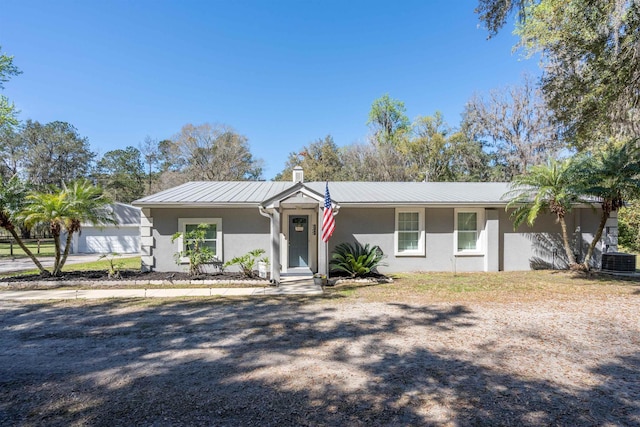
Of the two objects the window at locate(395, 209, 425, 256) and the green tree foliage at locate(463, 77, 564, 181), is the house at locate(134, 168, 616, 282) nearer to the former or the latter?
the window at locate(395, 209, 425, 256)

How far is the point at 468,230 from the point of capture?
1186cm

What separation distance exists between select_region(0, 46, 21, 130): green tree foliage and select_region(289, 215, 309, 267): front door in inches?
741

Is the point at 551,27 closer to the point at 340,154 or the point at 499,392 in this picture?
the point at 499,392

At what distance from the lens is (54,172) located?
1407 inches

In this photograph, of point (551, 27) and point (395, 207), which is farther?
point (395, 207)

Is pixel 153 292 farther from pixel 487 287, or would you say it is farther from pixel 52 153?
pixel 52 153

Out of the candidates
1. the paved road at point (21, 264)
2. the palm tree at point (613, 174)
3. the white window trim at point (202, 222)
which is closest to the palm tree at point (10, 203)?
the white window trim at point (202, 222)

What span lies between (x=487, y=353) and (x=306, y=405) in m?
2.79

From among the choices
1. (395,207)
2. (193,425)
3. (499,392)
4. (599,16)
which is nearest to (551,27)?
(599,16)

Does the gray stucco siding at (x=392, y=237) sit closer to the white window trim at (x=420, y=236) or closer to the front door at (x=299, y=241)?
the white window trim at (x=420, y=236)

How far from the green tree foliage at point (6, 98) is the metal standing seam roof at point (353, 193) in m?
13.9

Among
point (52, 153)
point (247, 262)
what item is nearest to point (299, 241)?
point (247, 262)

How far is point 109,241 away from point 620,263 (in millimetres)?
27825

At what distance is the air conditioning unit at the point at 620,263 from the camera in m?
11.1
